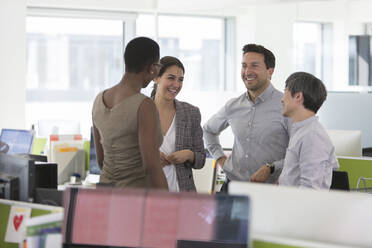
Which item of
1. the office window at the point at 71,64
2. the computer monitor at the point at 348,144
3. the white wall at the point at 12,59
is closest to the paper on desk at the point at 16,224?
the computer monitor at the point at 348,144

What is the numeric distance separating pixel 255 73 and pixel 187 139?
521mm

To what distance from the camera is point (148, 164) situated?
2365mm

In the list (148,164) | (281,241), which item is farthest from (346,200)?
(148,164)

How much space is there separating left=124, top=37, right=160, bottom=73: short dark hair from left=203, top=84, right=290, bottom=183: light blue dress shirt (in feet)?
2.98

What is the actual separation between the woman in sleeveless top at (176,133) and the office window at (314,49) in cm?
289

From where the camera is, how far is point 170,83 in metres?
3.16

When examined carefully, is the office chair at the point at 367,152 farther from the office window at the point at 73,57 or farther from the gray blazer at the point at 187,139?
the office window at the point at 73,57

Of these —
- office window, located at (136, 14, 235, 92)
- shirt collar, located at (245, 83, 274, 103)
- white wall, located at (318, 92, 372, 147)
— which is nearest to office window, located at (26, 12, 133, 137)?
office window, located at (136, 14, 235, 92)

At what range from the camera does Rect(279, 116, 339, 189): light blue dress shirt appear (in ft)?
8.25

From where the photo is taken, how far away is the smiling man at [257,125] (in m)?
3.11

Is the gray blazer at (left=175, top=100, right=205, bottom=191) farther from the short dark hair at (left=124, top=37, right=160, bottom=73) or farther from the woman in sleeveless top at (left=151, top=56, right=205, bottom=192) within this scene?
the short dark hair at (left=124, top=37, right=160, bottom=73)

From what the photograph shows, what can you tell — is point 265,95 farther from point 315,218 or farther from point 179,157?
point 315,218

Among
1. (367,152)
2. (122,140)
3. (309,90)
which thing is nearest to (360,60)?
(367,152)

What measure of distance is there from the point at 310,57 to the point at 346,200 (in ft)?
14.0
